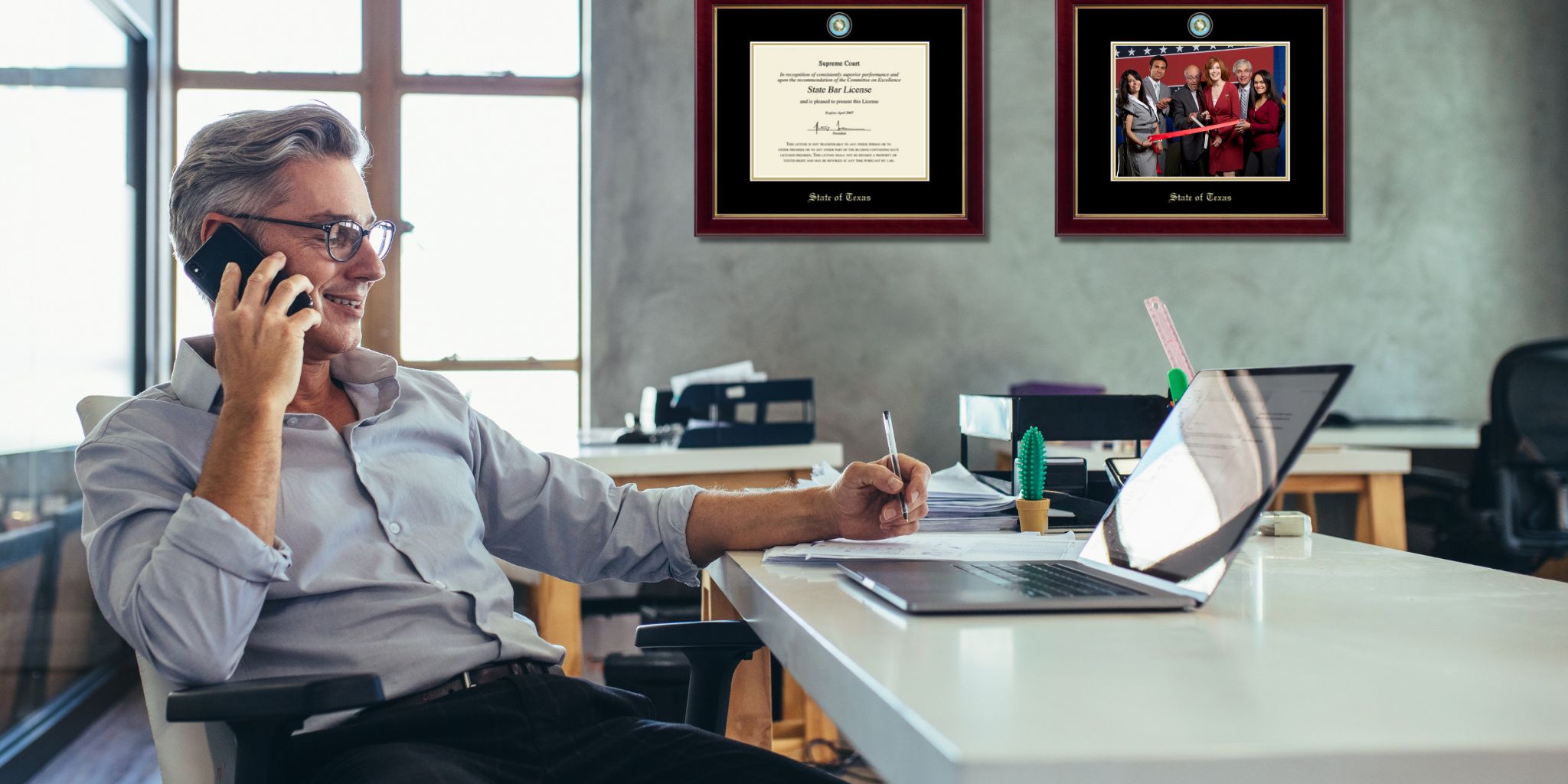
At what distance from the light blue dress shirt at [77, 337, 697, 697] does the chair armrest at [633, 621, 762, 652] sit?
0.61ft

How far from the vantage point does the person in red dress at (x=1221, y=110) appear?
12.6 ft

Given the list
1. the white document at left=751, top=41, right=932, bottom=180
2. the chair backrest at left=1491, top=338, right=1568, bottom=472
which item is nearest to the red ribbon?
the white document at left=751, top=41, right=932, bottom=180

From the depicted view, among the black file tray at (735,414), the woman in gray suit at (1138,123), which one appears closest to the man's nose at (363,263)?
the black file tray at (735,414)

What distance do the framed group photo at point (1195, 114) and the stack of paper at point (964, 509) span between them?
277cm

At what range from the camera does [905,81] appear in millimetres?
3854

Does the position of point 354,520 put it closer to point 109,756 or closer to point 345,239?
point 345,239

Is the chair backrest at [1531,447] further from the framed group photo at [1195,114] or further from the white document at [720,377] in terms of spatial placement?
the white document at [720,377]

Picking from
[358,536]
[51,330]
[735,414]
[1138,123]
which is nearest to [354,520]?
[358,536]

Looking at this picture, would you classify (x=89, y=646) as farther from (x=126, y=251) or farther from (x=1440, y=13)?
(x=1440, y=13)

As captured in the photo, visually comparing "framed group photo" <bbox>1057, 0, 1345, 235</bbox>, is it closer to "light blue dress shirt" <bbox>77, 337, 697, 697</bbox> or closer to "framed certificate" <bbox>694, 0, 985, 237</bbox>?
"framed certificate" <bbox>694, 0, 985, 237</bbox>

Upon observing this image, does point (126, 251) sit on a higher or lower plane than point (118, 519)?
higher

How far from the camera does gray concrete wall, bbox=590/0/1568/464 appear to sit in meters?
3.85

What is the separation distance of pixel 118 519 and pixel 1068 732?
2.98 feet

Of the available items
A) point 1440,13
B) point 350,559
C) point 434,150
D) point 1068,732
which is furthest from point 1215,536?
point 1440,13
